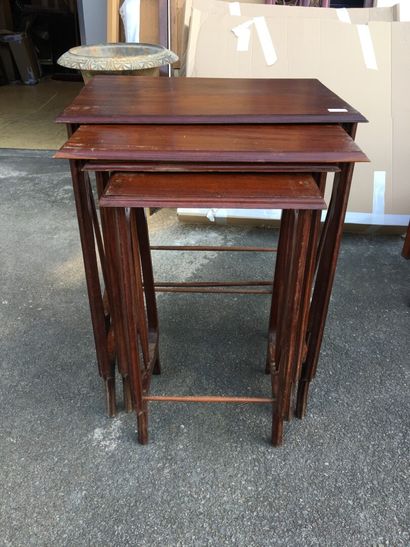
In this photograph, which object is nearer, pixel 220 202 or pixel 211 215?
pixel 220 202

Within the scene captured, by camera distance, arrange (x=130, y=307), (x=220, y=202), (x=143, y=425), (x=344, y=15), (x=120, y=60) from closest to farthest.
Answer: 1. (x=220, y=202)
2. (x=130, y=307)
3. (x=143, y=425)
4. (x=120, y=60)
5. (x=344, y=15)

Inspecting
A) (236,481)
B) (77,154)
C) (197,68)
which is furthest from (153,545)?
(197,68)

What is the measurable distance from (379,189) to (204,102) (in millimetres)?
1730

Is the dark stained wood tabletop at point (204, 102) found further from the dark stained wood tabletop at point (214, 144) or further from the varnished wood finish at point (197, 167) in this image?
the varnished wood finish at point (197, 167)

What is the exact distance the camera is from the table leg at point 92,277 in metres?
1.25

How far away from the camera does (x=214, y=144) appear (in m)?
1.15

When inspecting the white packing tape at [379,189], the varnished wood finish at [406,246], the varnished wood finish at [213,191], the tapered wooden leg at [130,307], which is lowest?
the varnished wood finish at [406,246]

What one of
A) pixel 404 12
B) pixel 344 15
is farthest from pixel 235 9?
pixel 404 12

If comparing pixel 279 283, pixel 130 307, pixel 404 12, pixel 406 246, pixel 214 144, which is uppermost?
pixel 404 12

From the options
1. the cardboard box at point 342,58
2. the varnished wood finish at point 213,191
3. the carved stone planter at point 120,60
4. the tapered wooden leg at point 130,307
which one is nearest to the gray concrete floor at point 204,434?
the tapered wooden leg at point 130,307

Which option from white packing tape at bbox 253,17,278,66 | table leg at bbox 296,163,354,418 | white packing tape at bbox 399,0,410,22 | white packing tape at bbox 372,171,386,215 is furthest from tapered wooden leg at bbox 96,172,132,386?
white packing tape at bbox 399,0,410,22

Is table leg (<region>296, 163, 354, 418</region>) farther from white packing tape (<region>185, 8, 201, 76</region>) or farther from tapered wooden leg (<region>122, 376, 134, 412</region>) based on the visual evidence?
white packing tape (<region>185, 8, 201, 76</region>)

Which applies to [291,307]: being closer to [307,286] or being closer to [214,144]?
[307,286]

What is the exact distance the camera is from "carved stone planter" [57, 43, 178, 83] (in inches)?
82.9
